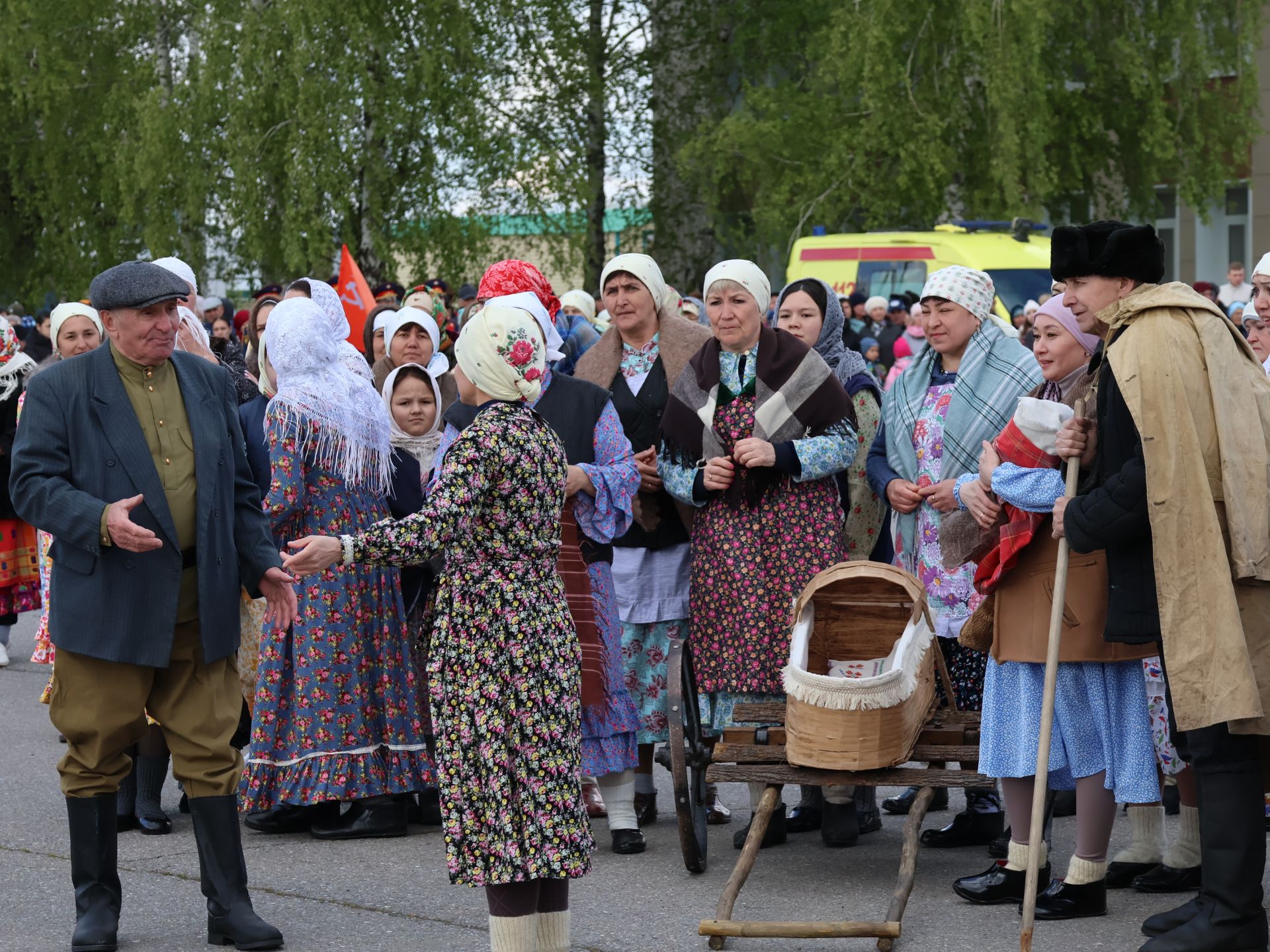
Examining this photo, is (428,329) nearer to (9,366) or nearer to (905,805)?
(905,805)

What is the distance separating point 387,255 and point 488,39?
3.43 m

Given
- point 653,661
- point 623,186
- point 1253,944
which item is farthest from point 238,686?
point 623,186

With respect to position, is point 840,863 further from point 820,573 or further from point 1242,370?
point 1242,370

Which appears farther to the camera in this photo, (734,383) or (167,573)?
(734,383)

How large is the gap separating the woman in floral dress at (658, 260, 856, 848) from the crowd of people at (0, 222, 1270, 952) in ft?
0.04

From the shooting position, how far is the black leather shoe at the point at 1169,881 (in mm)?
5332

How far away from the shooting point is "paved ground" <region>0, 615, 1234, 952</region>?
4949 mm

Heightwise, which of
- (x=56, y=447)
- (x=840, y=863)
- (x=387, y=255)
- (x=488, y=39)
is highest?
(x=488, y=39)

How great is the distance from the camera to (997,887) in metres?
5.20

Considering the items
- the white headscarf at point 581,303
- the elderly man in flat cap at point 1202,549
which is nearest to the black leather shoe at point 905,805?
the elderly man in flat cap at point 1202,549

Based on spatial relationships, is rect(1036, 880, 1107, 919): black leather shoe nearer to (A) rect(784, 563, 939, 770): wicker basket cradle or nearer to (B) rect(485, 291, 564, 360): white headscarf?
(A) rect(784, 563, 939, 770): wicker basket cradle

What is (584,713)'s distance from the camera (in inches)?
236

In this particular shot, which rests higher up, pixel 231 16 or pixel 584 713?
pixel 231 16

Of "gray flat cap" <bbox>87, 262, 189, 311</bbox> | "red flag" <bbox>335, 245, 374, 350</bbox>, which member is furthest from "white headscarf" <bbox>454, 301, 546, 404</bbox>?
"red flag" <bbox>335, 245, 374, 350</bbox>
